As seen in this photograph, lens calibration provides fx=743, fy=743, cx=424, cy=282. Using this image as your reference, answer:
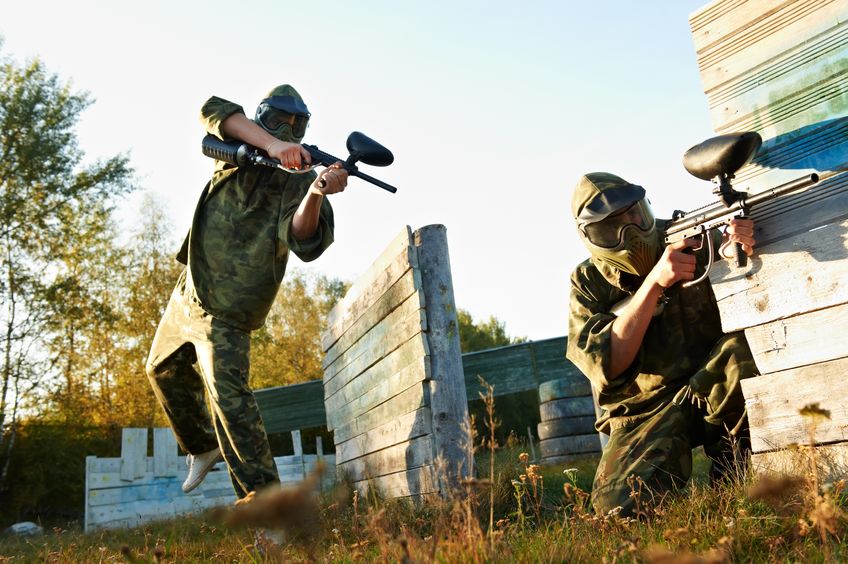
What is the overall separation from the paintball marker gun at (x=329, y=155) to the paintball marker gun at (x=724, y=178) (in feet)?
5.64

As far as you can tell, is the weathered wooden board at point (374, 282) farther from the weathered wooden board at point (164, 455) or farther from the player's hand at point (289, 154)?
the weathered wooden board at point (164, 455)

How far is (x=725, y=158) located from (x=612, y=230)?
634 millimetres

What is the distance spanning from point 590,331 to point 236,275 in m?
2.01

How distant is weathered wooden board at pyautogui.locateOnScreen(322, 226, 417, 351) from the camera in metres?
5.02

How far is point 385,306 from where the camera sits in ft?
18.5

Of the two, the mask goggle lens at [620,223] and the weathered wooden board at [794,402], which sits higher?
the mask goggle lens at [620,223]

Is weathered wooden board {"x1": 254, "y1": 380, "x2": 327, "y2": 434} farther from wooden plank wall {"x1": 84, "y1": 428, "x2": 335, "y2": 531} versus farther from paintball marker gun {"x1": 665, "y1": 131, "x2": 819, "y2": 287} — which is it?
paintball marker gun {"x1": 665, "y1": 131, "x2": 819, "y2": 287}

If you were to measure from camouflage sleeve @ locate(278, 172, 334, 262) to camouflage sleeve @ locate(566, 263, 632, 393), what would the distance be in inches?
53.8

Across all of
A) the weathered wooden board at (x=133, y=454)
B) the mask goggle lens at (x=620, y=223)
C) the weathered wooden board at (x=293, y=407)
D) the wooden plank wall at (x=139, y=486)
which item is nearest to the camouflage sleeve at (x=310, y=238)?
the mask goggle lens at (x=620, y=223)

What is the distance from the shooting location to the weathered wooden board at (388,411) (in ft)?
15.4

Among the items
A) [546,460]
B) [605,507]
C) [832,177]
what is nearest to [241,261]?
[605,507]

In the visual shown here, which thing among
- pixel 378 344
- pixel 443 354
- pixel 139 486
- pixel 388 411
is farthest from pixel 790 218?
pixel 139 486

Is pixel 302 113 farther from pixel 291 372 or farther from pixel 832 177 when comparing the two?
pixel 291 372

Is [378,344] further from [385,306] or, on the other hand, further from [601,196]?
[601,196]
